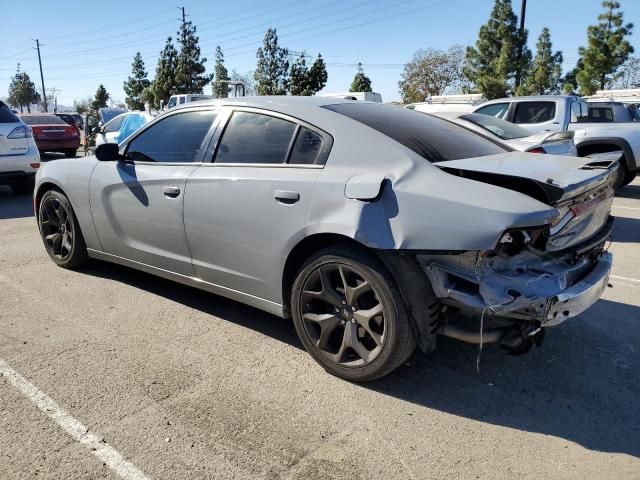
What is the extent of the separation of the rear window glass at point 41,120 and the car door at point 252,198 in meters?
15.8

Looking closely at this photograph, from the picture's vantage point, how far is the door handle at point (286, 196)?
310 centimetres

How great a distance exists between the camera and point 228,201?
3.44 metres

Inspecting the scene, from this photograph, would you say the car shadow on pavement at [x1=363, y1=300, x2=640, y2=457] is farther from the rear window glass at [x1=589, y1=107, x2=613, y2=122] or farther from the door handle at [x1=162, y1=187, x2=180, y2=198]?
the rear window glass at [x1=589, y1=107, x2=613, y2=122]

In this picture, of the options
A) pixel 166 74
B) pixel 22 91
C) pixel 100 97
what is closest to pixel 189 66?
pixel 166 74

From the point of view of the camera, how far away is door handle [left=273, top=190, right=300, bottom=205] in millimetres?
3104

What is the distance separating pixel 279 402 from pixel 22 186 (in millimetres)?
9114

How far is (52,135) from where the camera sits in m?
16.6

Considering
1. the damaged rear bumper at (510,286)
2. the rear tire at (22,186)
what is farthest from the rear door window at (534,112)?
the rear tire at (22,186)

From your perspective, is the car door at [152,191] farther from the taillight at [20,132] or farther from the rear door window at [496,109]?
the rear door window at [496,109]

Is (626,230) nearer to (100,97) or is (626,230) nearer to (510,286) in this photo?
(510,286)

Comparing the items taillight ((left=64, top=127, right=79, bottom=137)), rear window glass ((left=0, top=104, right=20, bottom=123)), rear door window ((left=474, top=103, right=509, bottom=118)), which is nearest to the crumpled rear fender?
rear window glass ((left=0, top=104, right=20, bottom=123))

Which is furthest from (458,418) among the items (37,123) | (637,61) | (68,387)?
(637,61)

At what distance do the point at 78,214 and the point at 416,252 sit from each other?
11.0 ft

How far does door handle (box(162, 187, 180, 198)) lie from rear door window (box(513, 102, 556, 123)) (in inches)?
325
